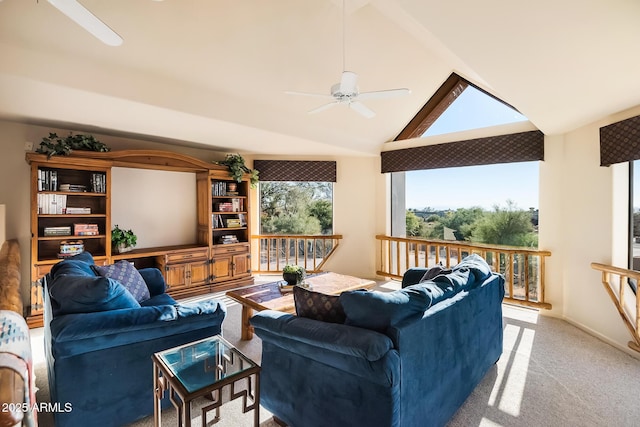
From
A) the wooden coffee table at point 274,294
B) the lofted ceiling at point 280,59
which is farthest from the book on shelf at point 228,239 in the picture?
the wooden coffee table at point 274,294

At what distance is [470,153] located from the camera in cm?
434

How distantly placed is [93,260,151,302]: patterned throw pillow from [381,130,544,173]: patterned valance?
4048 millimetres

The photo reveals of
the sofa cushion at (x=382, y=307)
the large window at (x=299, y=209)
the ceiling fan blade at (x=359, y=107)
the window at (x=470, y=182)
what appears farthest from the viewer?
the large window at (x=299, y=209)

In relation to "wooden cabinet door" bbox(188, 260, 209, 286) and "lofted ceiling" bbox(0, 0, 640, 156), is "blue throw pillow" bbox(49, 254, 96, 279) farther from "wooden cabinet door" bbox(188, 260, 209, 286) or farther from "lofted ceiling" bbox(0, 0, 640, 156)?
"wooden cabinet door" bbox(188, 260, 209, 286)

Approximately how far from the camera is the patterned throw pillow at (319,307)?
5.69 feet

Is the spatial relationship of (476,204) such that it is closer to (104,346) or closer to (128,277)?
(128,277)

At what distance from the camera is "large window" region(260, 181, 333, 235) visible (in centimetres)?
569

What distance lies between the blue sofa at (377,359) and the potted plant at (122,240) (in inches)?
120

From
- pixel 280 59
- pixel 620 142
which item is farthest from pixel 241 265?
pixel 620 142

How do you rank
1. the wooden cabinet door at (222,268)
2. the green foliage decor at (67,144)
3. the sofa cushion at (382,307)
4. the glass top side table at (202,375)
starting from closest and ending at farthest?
the glass top side table at (202,375)
the sofa cushion at (382,307)
the green foliage decor at (67,144)
the wooden cabinet door at (222,268)

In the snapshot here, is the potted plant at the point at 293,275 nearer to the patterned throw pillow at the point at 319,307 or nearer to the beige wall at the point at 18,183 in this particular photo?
the patterned throw pillow at the point at 319,307

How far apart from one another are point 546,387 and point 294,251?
4.08m

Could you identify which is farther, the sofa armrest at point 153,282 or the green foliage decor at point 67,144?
the green foliage decor at point 67,144

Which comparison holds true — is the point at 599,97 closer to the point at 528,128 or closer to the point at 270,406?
the point at 528,128
